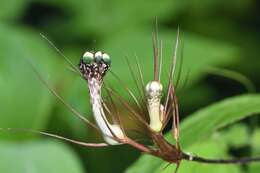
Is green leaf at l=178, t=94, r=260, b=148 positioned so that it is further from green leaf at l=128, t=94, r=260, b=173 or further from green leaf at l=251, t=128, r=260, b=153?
green leaf at l=251, t=128, r=260, b=153

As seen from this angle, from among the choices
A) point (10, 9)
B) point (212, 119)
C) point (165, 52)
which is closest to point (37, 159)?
point (212, 119)

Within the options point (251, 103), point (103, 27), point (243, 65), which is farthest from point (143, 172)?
point (243, 65)

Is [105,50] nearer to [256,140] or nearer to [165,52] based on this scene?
[165,52]

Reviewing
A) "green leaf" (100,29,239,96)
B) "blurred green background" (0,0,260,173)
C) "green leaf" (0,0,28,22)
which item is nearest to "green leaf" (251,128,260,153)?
"blurred green background" (0,0,260,173)

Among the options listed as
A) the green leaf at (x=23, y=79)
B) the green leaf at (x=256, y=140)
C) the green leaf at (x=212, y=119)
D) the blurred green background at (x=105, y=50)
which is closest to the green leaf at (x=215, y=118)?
the green leaf at (x=212, y=119)

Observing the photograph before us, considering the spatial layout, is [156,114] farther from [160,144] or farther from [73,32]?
[73,32]
